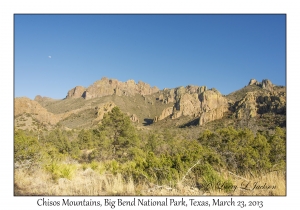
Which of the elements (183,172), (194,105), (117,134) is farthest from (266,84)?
(183,172)

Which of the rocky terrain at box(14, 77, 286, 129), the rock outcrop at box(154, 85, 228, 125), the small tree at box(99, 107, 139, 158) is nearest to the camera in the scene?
the small tree at box(99, 107, 139, 158)

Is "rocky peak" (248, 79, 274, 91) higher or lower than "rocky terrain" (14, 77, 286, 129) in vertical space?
higher

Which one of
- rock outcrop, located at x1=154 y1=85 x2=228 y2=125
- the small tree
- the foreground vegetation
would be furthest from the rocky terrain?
the foreground vegetation

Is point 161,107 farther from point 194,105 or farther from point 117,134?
point 117,134

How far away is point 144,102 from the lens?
170m

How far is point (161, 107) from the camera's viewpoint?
16725 centimetres

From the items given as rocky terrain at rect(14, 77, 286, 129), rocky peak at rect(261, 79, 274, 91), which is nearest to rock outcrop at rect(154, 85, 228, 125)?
rocky terrain at rect(14, 77, 286, 129)

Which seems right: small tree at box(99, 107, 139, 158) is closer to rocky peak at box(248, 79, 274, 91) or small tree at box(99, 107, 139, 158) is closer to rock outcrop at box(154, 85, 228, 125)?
rock outcrop at box(154, 85, 228, 125)

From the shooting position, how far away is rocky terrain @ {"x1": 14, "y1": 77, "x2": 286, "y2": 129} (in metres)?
79.0

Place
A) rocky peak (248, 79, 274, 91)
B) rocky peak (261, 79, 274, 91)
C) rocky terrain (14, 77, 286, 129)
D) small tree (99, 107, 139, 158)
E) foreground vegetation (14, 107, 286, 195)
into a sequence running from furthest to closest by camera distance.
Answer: rocky peak (261, 79, 274, 91), rocky peak (248, 79, 274, 91), rocky terrain (14, 77, 286, 129), small tree (99, 107, 139, 158), foreground vegetation (14, 107, 286, 195)

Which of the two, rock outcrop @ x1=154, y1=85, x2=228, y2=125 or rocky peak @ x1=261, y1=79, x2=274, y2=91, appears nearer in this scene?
rocky peak @ x1=261, y1=79, x2=274, y2=91
